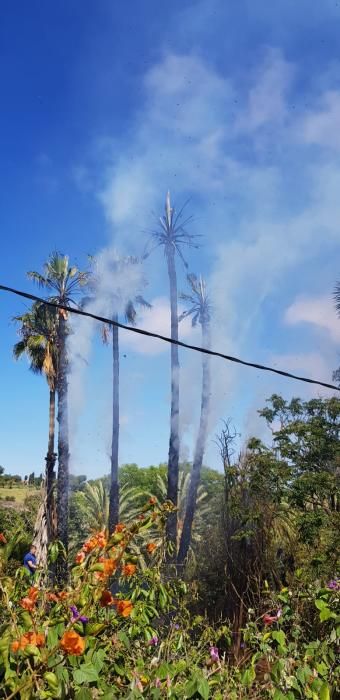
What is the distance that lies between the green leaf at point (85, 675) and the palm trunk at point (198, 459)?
20494 mm

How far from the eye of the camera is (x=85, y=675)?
166 centimetres

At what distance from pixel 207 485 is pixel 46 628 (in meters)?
43.9

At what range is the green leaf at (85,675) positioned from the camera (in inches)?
64.7

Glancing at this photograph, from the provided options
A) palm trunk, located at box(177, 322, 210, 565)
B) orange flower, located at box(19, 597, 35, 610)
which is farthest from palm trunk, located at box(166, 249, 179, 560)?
orange flower, located at box(19, 597, 35, 610)

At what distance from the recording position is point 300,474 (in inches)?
562

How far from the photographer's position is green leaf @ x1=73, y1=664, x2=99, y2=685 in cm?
164

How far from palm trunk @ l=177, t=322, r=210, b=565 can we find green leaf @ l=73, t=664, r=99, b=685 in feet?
67.2

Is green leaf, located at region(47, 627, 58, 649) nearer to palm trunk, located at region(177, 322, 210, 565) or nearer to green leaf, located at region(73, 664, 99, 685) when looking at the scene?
green leaf, located at region(73, 664, 99, 685)

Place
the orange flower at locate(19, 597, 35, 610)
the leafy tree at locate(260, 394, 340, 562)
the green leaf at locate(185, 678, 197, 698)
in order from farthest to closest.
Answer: the leafy tree at locate(260, 394, 340, 562) → the orange flower at locate(19, 597, 35, 610) → the green leaf at locate(185, 678, 197, 698)

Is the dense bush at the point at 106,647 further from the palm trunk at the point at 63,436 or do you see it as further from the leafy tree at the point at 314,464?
the palm trunk at the point at 63,436

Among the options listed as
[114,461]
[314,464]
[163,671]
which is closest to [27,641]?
[163,671]

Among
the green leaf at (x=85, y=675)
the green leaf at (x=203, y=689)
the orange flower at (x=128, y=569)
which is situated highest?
the orange flower at (x=128, y=569)

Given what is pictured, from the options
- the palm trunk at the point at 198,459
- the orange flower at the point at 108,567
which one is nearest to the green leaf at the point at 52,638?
the orange flower at the point at 108,567

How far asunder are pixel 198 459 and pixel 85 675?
24.1 meters
